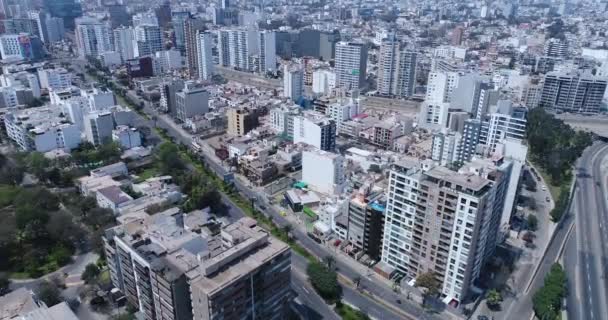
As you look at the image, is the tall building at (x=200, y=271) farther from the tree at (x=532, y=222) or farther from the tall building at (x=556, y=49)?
the tall building at (x=556, y=49)

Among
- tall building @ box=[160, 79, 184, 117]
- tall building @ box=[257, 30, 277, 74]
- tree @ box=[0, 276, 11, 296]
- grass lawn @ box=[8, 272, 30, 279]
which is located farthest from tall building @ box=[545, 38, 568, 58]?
tree @ box=[0, 276, 11, 296]

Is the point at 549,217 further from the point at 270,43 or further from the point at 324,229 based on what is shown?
the point at 270,43

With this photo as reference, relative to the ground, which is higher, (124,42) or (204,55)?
(124,42)

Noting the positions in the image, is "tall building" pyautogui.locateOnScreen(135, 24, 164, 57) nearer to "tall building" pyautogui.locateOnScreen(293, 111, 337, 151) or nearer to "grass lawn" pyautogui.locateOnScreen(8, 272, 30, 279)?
"tall building" pyautogui.locateOnScreen(293, 111, 337, 151)

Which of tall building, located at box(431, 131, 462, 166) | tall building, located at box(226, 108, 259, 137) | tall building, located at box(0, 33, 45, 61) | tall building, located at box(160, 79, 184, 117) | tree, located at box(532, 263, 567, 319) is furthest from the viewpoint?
tall building, located at box(0, 33, 45, 61)

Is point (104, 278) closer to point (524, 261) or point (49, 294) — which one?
point (49, 294)

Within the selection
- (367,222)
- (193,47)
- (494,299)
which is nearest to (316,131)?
(367,222)

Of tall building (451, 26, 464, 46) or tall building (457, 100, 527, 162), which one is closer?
tall building (457, 100, 527, 162)
